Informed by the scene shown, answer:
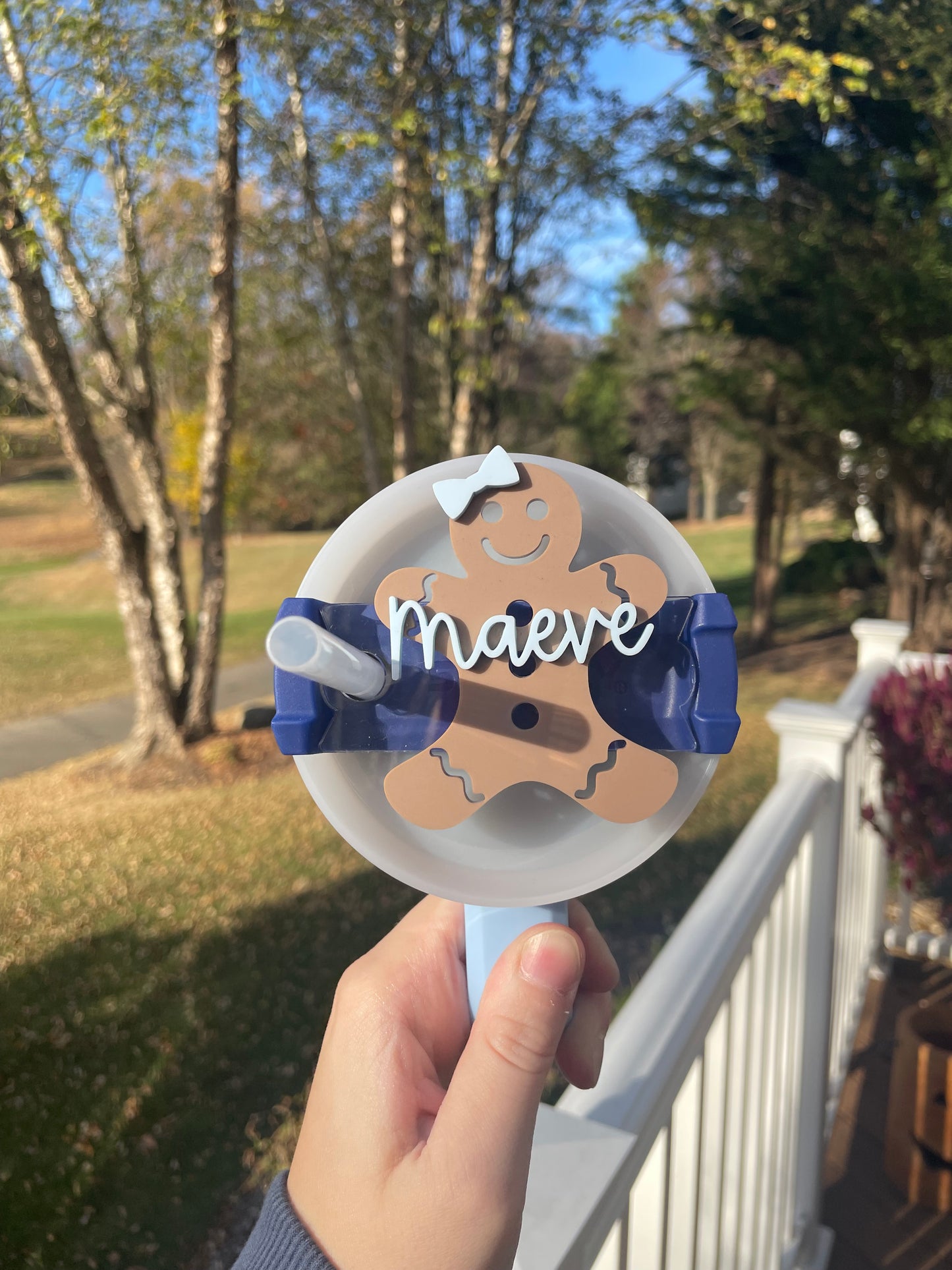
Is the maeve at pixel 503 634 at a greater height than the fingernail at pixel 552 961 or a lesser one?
greater

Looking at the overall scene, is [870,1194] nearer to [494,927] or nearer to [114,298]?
[494,927]

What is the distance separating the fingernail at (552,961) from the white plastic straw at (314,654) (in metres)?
0.15

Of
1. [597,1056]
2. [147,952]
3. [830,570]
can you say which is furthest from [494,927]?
[830,570]

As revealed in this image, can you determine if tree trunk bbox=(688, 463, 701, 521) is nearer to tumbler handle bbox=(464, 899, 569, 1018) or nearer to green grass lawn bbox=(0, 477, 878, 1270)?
green grass lawn bbox=(0, 477, 878, 1270)

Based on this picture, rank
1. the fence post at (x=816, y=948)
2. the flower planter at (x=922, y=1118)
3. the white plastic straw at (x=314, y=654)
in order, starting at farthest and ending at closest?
the flower planter at (x=922, y=1118)
the fence post at (x=816, y=948)
the white plastic straw at (x=314, y=654)

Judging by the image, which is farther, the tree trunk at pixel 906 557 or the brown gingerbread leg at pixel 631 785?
the tree trunk at pixel 906 557

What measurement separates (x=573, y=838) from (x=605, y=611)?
11 centimetres

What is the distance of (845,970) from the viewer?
1.49 meters

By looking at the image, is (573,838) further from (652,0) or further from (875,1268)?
(652,0)

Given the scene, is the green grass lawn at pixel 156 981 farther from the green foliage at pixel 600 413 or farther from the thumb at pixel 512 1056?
the green foliage at pixel 600 413

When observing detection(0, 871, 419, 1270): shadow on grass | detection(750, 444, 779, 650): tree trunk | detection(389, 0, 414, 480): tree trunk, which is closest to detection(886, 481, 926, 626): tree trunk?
detection(750, 444, 779, 650): tree trunk

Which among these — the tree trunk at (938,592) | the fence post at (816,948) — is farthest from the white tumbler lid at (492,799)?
the tree trunk at (938,592)

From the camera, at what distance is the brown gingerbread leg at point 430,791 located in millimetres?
324

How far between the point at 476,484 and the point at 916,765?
163 centimetres
